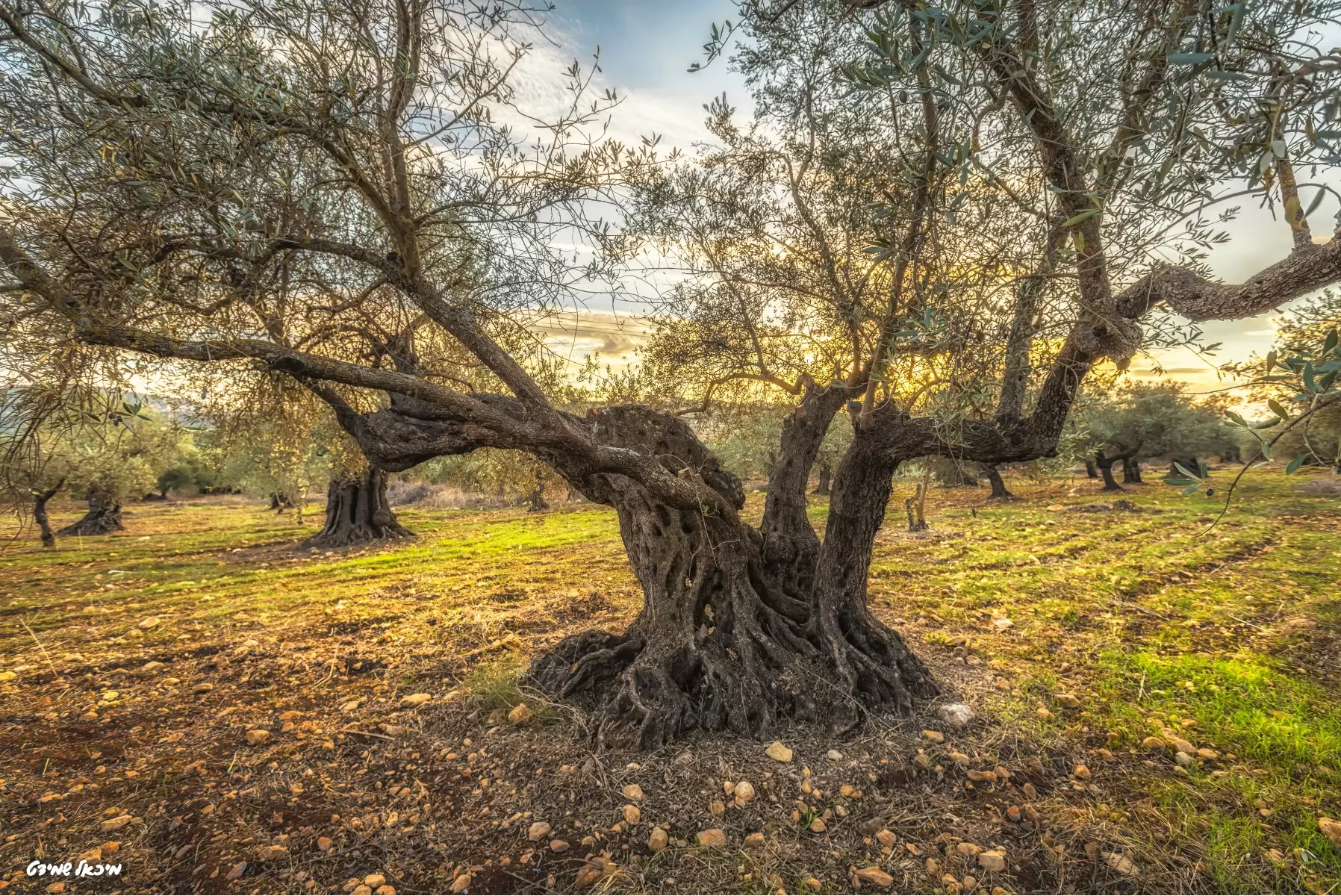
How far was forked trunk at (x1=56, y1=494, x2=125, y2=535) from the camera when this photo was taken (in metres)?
25.5

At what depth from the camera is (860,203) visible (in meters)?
4.59

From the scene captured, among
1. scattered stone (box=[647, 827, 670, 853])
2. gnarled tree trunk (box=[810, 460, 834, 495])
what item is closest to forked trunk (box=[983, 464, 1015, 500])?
gnarled tree trunk (box=[810, 460, 834, 495])

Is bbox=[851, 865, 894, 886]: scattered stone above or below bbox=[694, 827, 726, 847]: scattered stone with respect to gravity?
below

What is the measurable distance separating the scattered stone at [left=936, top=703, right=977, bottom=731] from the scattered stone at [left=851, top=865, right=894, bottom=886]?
2.24m

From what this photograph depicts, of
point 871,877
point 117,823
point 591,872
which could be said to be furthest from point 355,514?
point 871,877

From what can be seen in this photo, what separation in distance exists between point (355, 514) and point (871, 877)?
22728 mm

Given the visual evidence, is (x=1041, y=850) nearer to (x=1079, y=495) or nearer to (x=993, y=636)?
(x=993, y=636)

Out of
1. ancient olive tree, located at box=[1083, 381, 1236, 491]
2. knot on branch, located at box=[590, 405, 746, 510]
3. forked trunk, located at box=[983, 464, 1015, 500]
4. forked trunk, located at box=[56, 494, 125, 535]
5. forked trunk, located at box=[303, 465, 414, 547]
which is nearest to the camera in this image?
knot on branch, located at box=[590, 405, 746, 510]

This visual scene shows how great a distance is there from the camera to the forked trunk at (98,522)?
2547 centimetres

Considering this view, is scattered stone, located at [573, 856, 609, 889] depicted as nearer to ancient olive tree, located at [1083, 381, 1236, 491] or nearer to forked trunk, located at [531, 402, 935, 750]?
forked trunk, located at [531, 402, 935, 750]

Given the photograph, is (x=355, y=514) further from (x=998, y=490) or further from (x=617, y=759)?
(x=998, y=490)

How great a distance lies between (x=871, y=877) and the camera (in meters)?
3.43

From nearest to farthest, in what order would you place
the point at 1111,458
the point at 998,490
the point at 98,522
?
1. the point at 98,522
2. the point at 998,490
3. the point at 1111,458

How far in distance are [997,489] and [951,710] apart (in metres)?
29.2
